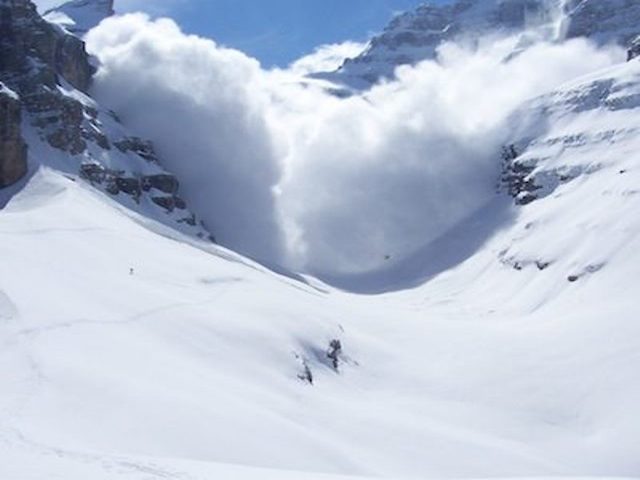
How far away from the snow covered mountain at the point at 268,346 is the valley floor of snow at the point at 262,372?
0.19 m

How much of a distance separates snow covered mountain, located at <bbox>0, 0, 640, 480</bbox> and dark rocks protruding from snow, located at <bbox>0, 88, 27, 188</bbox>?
22 centimetres

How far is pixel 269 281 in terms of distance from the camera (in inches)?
3204

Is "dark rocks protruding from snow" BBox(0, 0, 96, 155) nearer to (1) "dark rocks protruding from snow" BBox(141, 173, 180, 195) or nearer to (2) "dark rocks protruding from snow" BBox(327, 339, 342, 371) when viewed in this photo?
(1) "dark rocks protruding from snow" BBox(141, 173, 180, 195)

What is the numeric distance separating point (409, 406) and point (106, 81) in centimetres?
13301

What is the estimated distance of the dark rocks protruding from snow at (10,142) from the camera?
307 ft

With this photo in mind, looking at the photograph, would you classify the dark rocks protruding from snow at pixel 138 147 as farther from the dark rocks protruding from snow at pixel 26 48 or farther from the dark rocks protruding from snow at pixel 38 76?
the dark rocks protruding from snow at pixel 26 48

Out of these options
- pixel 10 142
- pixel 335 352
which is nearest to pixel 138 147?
pixel 10 142

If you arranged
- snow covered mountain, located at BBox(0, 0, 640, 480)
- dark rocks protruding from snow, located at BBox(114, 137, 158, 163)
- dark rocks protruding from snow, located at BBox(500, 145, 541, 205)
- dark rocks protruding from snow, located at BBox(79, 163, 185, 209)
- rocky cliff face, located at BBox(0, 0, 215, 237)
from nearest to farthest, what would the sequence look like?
snow covered mountain, located at BBox(0, 0, 640, 480) < rocky cliff face, located at BBox(0, 0, 215, 237) < dark rocks protruding from snow, located at BBox(79, 163, 185, 209) < dark rocks protruding from snow, located at BBox(114, 137, 158, 163) < dark rocks protruding from snow, located at BBox(500, 145, 541, 205)

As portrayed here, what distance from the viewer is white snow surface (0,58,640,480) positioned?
3103 centimetres

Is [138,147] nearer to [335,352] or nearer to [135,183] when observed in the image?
[135,183]

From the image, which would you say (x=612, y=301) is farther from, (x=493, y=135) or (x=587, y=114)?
(x=493, y=135)

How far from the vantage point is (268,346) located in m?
54.2

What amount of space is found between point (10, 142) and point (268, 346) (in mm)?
53747

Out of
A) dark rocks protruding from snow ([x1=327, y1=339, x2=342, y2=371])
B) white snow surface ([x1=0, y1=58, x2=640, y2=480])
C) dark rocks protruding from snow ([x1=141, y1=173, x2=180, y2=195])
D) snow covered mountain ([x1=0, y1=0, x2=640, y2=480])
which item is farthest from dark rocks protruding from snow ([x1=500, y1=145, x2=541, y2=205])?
dark rocks protruding from snow ([x1=327, y1=339, x2=342, y2=371])
